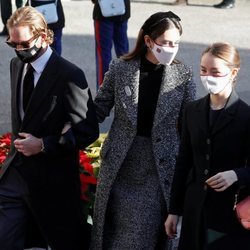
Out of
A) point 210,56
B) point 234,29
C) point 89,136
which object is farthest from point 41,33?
point 234,29

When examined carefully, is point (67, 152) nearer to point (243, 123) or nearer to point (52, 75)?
point (52, 75)

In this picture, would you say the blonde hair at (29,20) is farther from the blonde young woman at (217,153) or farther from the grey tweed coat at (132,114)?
the blonde young woman at (217,153)

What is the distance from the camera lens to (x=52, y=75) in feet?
13.0

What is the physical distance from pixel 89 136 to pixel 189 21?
33.2 feet

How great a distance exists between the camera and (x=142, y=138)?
4238 mm

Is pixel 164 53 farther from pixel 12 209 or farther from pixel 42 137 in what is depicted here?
pixel 12 209

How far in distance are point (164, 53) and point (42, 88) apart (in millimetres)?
658

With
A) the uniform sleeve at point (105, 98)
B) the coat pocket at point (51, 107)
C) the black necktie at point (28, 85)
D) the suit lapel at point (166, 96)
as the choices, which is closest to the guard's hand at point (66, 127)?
the coat pocket at point (51, 107)

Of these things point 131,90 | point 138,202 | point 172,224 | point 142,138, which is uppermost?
point 131,90

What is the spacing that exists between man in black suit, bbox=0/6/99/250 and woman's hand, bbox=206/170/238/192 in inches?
31.9

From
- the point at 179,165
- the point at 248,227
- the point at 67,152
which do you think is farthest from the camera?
the point at 67,152

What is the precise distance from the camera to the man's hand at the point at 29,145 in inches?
153

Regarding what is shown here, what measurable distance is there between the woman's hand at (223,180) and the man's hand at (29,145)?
912 millimetres

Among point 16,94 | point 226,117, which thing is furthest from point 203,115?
point 16,94
